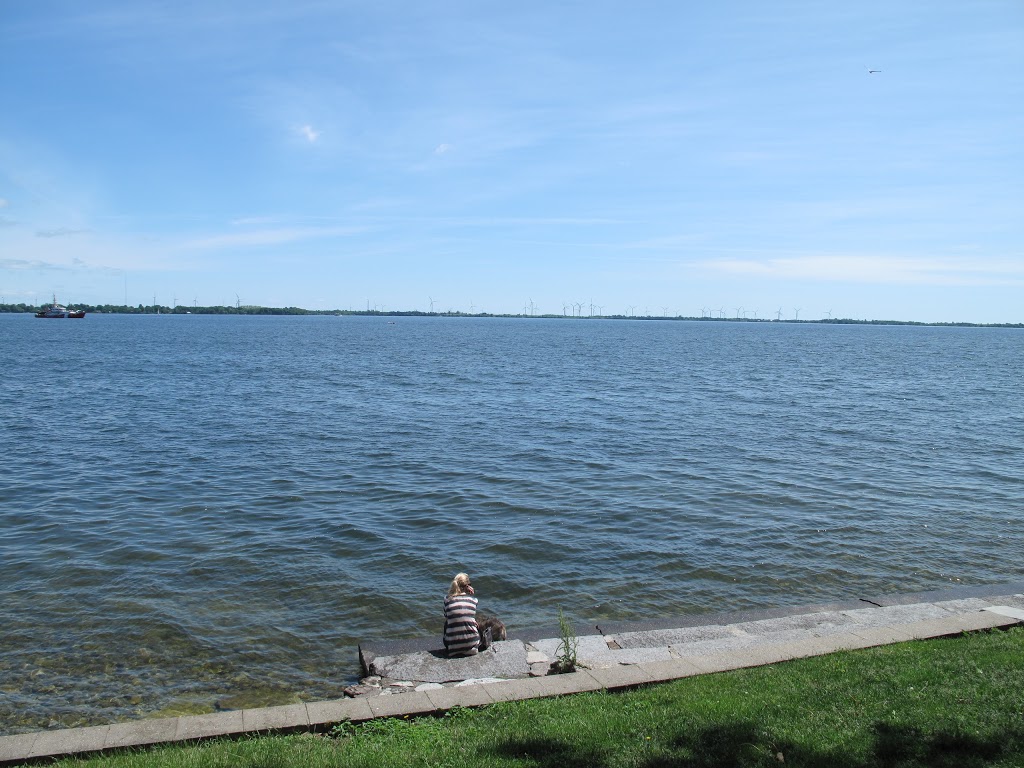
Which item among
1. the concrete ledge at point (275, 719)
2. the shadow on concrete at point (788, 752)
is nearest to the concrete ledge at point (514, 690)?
the shadow on concrete at point (788, 752)

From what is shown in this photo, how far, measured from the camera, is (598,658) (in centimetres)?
1041

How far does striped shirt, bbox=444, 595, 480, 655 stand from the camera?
35.3ft

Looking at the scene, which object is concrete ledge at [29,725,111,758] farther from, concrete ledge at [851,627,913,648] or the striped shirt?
concrete ledge at [851,627,913,648]

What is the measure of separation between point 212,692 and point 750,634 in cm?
795

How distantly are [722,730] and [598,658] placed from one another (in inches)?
134

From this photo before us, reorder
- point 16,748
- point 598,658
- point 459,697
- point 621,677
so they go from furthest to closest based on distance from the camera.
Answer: point 598,658
point 621,677
point 459,697
point 16,748

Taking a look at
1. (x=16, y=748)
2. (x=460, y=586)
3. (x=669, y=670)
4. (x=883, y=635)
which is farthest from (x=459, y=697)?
(x=883, y=635)

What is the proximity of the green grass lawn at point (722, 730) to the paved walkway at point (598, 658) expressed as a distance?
0.31 meters

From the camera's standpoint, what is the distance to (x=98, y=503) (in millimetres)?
20734

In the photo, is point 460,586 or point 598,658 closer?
point 598,658

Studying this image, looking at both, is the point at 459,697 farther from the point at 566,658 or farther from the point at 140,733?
the point at 140,733

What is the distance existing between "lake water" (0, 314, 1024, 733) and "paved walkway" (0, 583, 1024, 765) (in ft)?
4.04

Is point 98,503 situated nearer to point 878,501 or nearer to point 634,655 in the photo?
point 634,655

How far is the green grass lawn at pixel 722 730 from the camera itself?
21.7 feet
